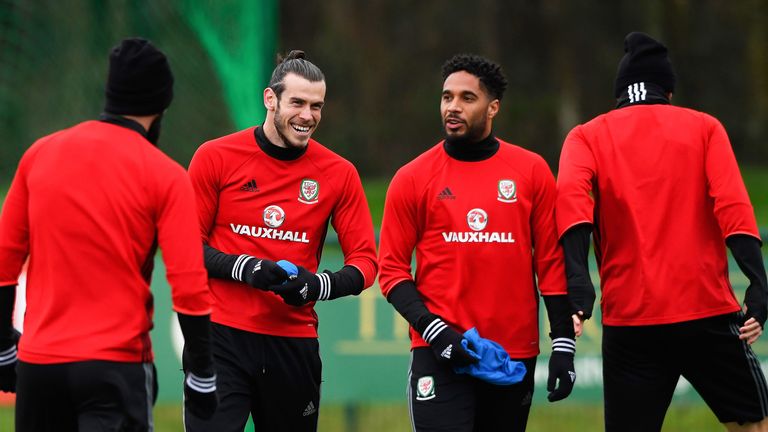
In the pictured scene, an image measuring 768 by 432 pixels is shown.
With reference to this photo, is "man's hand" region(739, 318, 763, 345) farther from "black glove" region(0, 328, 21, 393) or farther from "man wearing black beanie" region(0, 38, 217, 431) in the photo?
"black glove" region(0, 328, 21, 393)

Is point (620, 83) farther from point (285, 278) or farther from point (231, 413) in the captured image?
point (231, 413)

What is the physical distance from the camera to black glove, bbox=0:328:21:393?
4.98 meters

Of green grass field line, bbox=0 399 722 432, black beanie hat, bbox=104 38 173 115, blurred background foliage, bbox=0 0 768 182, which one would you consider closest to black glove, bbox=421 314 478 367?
black beanie hat, bbox=104 38 173 115

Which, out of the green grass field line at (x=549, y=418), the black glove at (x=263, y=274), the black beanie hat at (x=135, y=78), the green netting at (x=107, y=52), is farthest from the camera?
the green netting at (x=107, y=52)

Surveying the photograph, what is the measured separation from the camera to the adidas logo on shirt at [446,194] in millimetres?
5902

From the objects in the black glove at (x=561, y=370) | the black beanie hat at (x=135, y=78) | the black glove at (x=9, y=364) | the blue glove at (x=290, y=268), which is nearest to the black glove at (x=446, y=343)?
the black glove at (x=561, y=370)

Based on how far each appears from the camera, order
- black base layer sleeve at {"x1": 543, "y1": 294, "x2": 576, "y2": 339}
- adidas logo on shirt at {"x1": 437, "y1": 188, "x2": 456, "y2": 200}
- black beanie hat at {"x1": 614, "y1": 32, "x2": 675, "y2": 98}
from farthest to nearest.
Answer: black beanie hat at {"x1": 614, "y1": 32, "x2": 675, "y2": 98} → adidas logo on shirt at {"x1": 437, "y1": 188, "x2": 456, "y2": 200} → black base layer sleeve at {"x1": 543, "y1": 294, "x2": 576, "y2": 339}

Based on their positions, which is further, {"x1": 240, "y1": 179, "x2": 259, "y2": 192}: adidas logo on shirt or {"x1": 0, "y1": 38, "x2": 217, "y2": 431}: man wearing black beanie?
{"x1": 240, "y1": 179, "x2": 259, "y2": 192}: adidas logo on shirt

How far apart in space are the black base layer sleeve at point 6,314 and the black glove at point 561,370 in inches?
90.6

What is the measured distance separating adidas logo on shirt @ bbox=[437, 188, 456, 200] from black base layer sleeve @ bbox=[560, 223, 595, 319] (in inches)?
21.3

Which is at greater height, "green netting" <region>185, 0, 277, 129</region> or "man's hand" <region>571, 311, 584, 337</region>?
"green netting" <region>185, 0, 277, 129</region>

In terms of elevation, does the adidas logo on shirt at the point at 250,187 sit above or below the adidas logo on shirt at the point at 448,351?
above

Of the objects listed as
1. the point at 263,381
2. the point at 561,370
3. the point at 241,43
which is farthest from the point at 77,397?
the point at 241,43

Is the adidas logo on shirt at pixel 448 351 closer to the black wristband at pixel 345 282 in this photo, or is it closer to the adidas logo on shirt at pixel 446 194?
the black wristband at pixel 345 282
